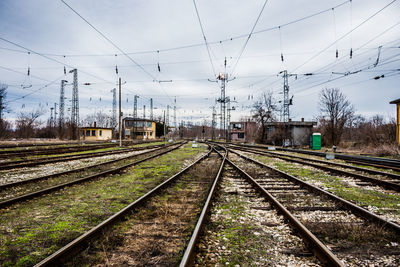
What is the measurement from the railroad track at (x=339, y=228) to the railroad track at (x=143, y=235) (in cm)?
181

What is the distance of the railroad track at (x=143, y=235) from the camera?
10.1 ft

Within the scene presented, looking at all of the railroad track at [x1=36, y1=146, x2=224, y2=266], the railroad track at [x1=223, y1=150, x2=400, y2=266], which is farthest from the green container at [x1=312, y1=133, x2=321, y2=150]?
the railroad track at [x1=36, y1=146, x2=224, y2=266]

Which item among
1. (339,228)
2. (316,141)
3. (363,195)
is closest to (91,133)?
(316,141)

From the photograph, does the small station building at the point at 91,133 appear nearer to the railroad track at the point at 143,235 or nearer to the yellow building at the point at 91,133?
the yellow building at the point at 91,133

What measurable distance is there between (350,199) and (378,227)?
2126mm

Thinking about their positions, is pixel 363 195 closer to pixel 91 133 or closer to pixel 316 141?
pixel 316 141

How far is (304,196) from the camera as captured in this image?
6.36m

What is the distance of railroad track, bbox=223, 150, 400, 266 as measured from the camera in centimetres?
318

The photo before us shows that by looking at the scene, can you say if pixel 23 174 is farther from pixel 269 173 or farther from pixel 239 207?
pixel 269 173

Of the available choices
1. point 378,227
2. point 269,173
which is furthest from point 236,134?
point 378,227

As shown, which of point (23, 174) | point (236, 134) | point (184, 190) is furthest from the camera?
point (236, 134)

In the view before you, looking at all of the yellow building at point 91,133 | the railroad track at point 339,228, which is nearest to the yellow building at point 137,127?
the yellow building at point 91,133

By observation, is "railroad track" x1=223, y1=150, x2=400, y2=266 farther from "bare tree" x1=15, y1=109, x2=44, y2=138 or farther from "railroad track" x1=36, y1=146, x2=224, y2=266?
"bare tree" x1=15, y1=109, x2=44, y2=138

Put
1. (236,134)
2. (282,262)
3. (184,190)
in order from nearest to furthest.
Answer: (282,262)
(184,190)
(236,134)
